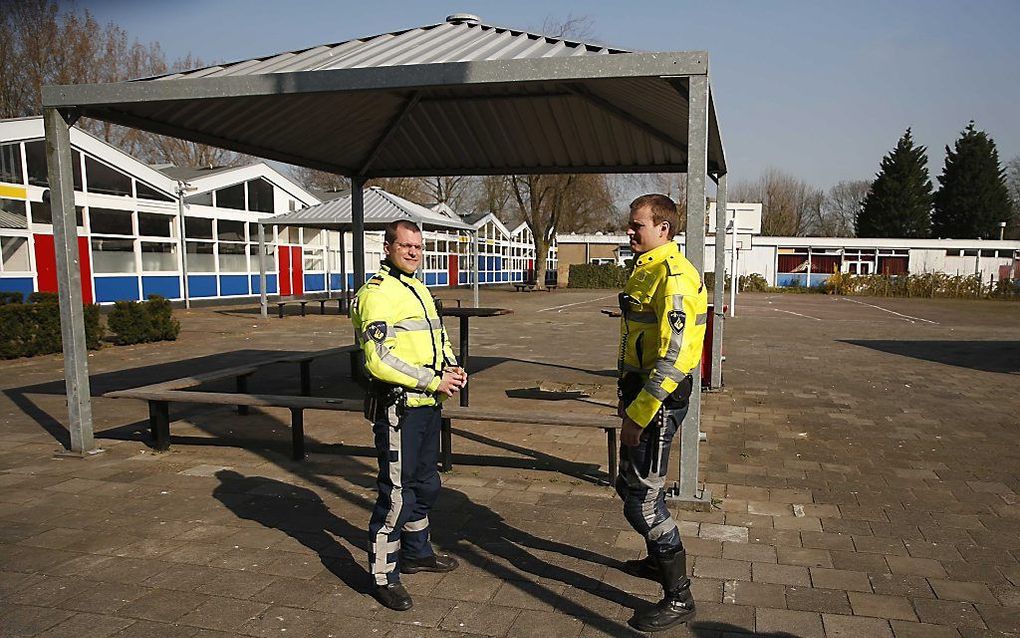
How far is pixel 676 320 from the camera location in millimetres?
2895

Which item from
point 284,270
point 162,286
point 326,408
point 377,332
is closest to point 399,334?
point 377,332

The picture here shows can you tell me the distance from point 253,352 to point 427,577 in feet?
32.8

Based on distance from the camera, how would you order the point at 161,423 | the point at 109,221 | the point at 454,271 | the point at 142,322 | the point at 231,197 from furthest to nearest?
the point at 454,271 → the point at 231,197 → the point at 109,221 → the point at 142,322 → the point at 161,423

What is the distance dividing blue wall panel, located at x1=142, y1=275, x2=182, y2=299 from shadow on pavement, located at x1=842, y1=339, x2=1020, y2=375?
1983cm

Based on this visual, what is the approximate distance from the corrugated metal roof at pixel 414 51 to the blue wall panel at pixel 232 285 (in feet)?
68.1

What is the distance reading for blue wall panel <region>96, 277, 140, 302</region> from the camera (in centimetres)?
2009

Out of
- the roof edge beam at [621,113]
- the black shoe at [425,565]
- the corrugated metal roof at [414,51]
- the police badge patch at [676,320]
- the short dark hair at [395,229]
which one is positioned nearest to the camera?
the police badge patch at [676,320]

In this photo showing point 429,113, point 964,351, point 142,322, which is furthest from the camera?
point 142,322

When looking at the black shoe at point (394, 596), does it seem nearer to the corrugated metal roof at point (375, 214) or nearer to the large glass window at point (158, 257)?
the corrugated metal roof at point (375, 214)

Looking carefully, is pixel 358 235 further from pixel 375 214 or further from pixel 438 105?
pixel 375 214

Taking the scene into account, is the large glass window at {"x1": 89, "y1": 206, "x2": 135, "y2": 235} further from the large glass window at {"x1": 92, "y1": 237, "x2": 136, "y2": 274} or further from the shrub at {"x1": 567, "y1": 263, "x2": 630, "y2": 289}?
the shrub at {"x1": 567, "y1": 263, "x2": 630, "y2": 289}

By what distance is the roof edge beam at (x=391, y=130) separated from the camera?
7646 millimetres

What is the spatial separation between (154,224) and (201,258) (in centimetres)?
222

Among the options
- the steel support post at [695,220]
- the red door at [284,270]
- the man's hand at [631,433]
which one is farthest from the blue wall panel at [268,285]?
the man's hand at [631,433]
